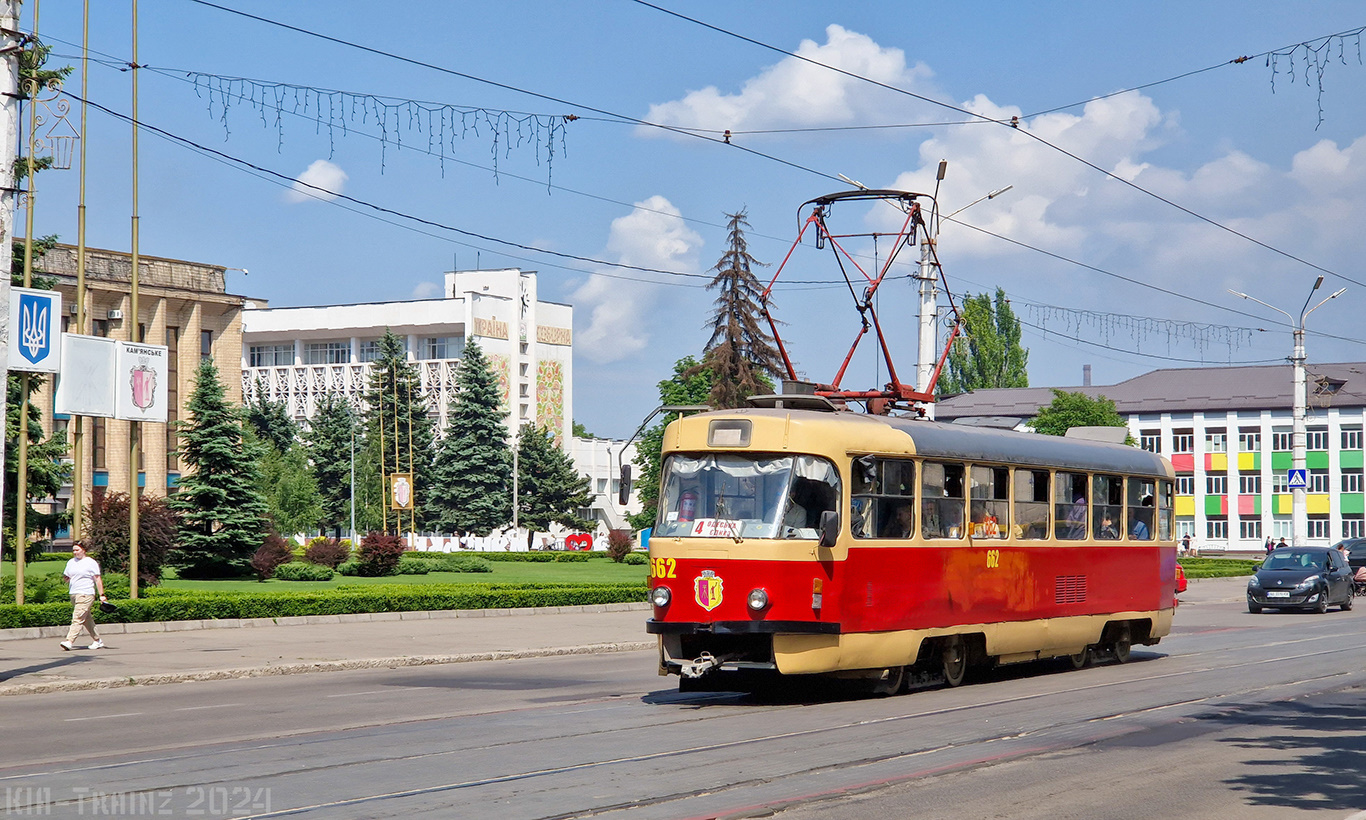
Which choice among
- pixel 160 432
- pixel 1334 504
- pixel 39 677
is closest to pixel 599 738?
pixel 39 677

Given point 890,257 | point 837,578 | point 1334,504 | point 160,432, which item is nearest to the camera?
point 837,578

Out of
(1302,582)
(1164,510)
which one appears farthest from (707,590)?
(1302,582)

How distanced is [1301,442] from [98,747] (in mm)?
41447

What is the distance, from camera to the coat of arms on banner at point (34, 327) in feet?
60.4

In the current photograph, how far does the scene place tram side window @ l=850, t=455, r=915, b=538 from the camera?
15.0 m

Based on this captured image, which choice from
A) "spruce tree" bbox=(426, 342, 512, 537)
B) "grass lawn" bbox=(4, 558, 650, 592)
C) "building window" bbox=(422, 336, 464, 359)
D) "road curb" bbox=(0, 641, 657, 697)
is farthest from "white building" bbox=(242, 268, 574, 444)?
"road curb" bbox=(0, 641, 657, 697)

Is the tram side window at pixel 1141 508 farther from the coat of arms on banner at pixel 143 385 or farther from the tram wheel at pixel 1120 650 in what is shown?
the coat of arms on banner at pixel 143 385

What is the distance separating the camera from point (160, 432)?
74812mm

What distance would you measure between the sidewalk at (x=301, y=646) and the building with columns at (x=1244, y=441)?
2788 inches

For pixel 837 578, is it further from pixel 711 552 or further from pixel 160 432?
pixel 160 432

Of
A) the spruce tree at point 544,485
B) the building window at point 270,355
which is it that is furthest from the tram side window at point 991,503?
the building window at point 270,355

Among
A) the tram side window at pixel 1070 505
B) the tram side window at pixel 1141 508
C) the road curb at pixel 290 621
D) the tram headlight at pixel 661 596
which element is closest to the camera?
the tram headlight at pixel 661 596

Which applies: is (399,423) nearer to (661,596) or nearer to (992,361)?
(992,361)

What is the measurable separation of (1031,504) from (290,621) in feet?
50.1
